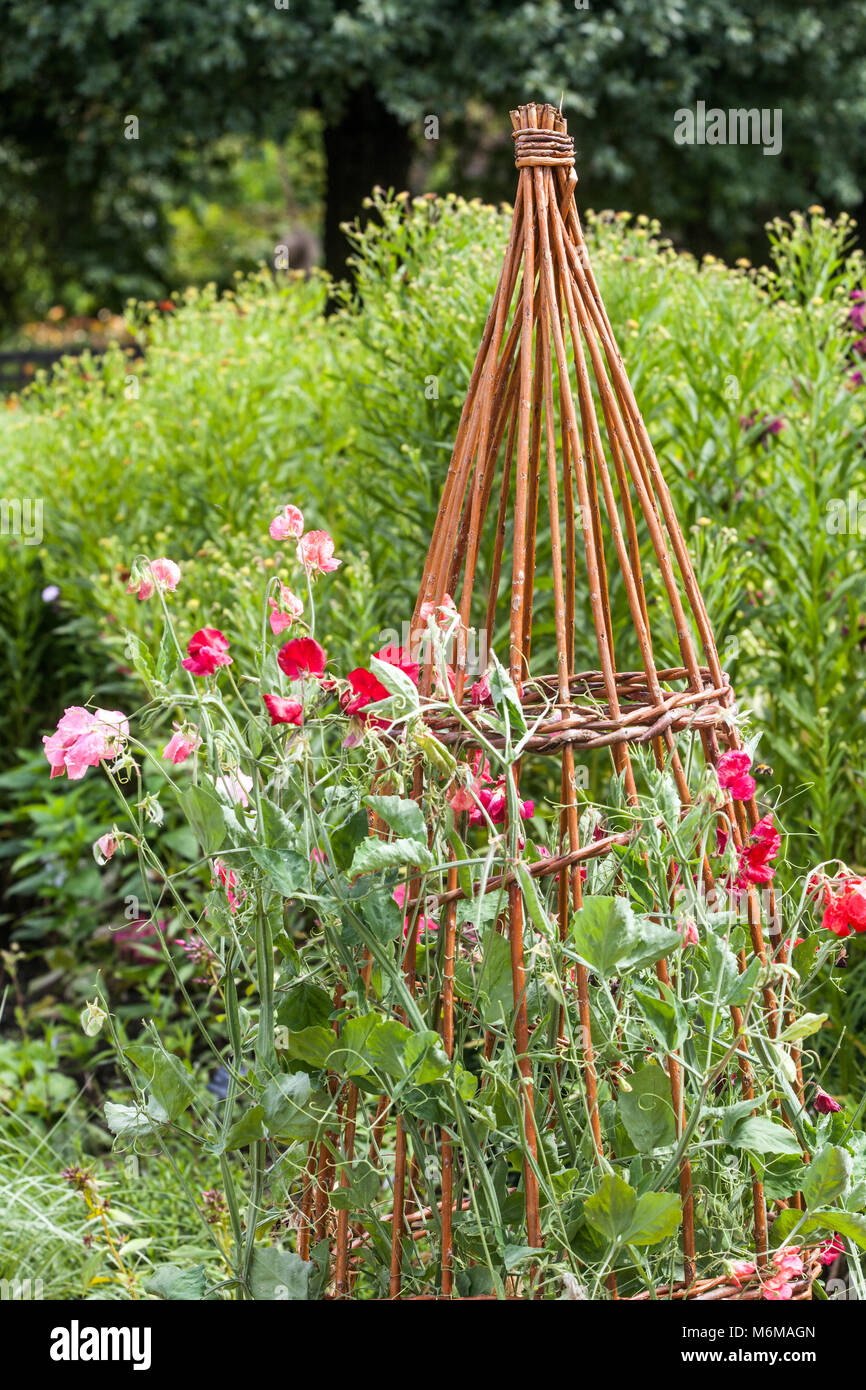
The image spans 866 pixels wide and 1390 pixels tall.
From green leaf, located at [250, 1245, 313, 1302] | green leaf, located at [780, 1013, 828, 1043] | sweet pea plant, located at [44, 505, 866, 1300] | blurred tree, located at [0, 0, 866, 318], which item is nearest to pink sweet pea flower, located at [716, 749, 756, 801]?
sweet pea plant, located at [44, 505, 866, 1300]

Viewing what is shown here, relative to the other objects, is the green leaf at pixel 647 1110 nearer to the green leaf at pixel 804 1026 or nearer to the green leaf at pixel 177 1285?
the green leaf at pixel 804 1026

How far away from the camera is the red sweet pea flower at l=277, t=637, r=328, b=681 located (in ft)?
4.04

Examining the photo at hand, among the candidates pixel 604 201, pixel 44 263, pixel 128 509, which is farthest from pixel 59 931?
pixel 44 263

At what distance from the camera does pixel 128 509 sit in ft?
12.4

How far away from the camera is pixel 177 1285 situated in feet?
4.24

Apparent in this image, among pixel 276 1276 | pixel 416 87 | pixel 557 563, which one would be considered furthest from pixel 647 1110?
pixel 416 87

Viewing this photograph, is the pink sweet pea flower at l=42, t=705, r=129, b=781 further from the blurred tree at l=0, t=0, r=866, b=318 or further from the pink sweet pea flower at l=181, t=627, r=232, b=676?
the blurred tree at l=0, t=0, r=866, b=318

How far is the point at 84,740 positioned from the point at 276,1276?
61cm

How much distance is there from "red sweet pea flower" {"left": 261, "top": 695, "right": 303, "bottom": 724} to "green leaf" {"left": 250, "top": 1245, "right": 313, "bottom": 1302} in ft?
1.87

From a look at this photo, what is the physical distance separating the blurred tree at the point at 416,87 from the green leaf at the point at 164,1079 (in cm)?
569

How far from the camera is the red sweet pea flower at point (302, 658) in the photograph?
4.04 feet

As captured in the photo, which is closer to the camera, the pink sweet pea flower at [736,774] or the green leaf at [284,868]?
the green leaf at [284,868]

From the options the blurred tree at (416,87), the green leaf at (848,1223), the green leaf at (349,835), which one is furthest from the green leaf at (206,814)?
the blurred tree at (416,87)
